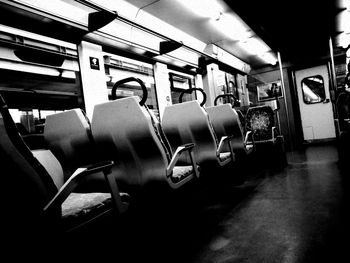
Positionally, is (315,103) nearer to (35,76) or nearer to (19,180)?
(35,76)

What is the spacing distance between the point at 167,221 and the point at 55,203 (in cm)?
167

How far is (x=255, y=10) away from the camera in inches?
167

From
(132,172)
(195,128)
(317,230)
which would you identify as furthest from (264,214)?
(132,172)

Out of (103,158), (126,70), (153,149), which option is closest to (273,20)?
(126,70)

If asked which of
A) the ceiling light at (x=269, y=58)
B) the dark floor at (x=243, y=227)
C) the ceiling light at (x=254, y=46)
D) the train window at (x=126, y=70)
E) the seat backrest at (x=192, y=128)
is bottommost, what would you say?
the dark floor at (x=243, y=227)

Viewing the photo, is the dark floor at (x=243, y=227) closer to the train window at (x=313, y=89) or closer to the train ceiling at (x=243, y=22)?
the train ceiling at (x=243, y=22)

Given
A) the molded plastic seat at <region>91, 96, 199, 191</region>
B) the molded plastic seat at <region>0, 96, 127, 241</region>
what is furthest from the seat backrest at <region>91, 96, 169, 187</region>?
the molded plastic seat at <region>0, 96, 127, 241</region>

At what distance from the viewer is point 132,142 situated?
5.61ft

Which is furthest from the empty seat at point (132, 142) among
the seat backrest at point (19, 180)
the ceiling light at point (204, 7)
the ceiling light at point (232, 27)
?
the ceiling light at point (232, 27)

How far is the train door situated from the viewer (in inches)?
315

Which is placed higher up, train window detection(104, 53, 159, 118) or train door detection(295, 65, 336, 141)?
train window detection(104, 53, 159, 118)

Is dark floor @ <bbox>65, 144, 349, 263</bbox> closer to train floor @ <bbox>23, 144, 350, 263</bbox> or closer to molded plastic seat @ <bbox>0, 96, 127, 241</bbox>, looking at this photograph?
train floor @ <bbox>23, 144, 350, 263</bbox>

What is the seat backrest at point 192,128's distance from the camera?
2.52 metres

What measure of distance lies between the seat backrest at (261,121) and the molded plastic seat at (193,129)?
2.56 meters
